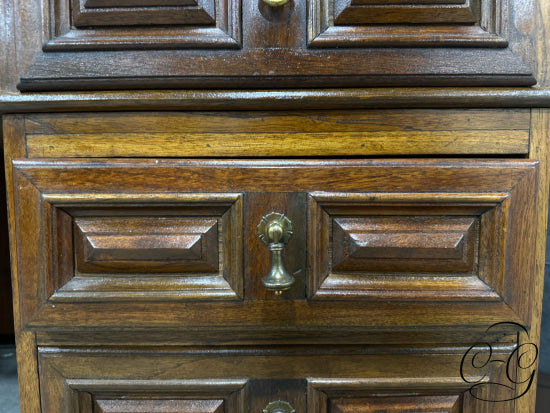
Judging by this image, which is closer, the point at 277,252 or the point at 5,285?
the point at 277,252

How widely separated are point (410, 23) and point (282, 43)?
0.35 feet

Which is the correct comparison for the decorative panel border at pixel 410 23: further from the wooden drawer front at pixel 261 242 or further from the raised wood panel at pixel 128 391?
the raised wood panel at pixel 128 391

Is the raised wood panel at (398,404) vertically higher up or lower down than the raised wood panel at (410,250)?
lower down

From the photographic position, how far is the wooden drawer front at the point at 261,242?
37 cm

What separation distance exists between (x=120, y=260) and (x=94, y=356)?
10 cm

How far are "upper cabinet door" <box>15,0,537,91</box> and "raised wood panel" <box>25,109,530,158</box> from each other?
0.03m

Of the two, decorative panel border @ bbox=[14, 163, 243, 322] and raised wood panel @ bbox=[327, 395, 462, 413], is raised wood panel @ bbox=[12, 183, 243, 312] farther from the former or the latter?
raised wood panel @ bbox=[327, 395, 462, 413]

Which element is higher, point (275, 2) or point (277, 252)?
point (275, 2)

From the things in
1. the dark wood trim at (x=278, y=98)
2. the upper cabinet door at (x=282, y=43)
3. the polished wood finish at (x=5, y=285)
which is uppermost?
the upper cabinet door at (x=282, y=43)

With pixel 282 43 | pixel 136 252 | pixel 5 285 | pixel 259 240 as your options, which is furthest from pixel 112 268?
pixel 5 285

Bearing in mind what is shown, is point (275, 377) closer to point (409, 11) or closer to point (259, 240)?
point (259, 240)

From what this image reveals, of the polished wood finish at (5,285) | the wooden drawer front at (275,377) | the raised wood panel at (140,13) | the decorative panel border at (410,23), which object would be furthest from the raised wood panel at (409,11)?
the polished wood finish at (5,285)

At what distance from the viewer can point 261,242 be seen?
0.37m

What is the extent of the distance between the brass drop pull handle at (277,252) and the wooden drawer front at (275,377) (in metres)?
0.09
